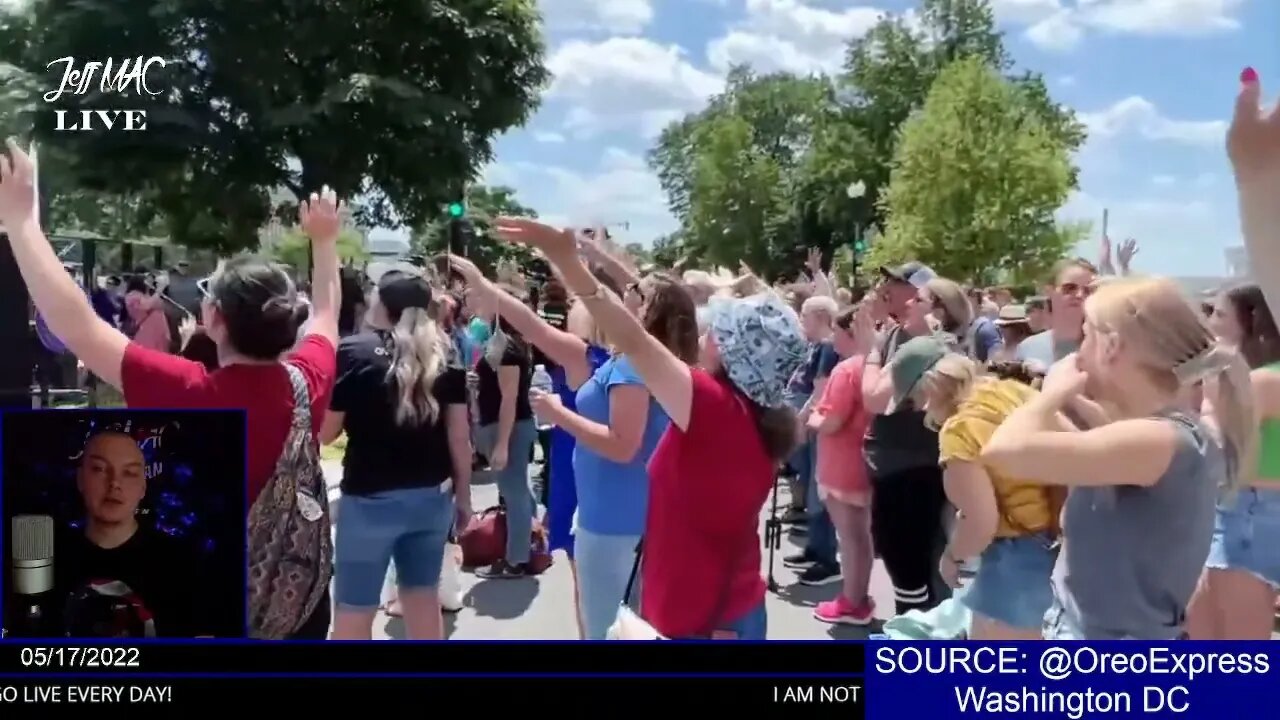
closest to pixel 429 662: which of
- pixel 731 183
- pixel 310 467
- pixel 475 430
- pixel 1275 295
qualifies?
pixel 310 467

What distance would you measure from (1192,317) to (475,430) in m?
2.54

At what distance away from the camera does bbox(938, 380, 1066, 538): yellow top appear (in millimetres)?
1764

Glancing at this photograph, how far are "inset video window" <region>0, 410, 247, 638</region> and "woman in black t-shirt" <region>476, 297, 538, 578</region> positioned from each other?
6.15 ft

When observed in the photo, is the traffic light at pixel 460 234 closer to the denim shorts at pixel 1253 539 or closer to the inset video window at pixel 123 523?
the inset video window at pixel 123 523

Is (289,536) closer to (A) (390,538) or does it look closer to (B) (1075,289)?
(A) (390,538)

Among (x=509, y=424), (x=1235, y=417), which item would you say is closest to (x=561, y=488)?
(x=509, y=424)

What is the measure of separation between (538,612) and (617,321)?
0.66 m

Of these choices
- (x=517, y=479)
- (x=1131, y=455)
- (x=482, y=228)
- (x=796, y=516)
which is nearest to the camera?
(x=1131, y=455)

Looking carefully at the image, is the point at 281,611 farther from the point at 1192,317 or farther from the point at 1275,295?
the point at 1275,295

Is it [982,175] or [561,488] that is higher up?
[982,175]

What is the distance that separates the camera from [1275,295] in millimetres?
1479

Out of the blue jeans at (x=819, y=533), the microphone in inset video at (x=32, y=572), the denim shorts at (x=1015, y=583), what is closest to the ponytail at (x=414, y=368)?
the microphone in inset video at (x=32, y=572)

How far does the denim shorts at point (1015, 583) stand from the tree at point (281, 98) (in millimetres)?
1113

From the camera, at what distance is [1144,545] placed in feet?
4.80
